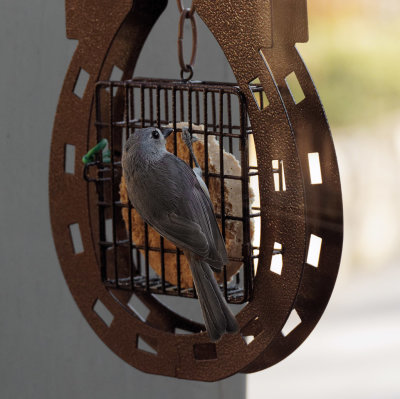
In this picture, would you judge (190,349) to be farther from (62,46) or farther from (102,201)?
(62,46)

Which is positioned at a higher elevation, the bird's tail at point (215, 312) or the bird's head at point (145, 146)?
the bird's head at point (145, 146)

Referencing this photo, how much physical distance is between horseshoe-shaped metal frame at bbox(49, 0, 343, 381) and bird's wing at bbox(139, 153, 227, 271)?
97 mm

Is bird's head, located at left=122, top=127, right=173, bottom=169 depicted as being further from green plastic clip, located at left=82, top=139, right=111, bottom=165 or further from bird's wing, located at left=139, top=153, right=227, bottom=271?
green plastic clip, located at left=82, top=139, right=111, bottom=165

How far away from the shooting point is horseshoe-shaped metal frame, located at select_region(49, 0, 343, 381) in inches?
41.2

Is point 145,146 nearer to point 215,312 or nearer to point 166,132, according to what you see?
point 166,132

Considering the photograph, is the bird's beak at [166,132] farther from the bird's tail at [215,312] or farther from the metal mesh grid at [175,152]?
the bird's tail at [215,312]

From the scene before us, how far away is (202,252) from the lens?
995mm

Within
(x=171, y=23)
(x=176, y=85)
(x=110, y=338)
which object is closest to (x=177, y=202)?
(x=176, y=85)

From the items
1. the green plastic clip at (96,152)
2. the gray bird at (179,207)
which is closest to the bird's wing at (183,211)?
the gray bird at (179,207)

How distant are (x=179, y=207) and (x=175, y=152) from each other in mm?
126

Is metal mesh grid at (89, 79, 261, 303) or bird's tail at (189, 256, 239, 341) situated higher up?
metal mesh grid at (89, 79, 261, 303)

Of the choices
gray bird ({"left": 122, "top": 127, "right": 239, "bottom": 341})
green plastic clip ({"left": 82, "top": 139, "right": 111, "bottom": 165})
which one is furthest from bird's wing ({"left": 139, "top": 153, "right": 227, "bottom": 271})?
green plastic clip ({"left": 82, "top": 139, "right": 111, "bottom": 165})

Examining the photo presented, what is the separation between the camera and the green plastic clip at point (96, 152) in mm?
1171

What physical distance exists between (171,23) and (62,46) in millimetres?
183
